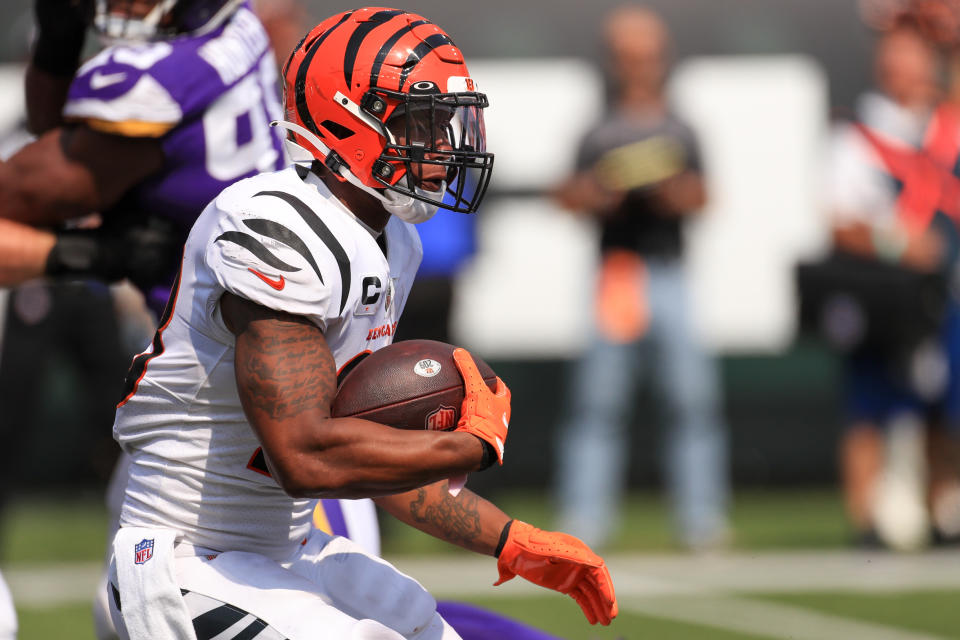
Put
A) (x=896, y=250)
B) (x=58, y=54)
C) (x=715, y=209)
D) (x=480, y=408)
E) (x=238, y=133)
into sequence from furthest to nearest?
(x=715, y=209) < (x=896, y=250) < (x=58, y=54) < (x=238, y=133) < (x=480, y=408)

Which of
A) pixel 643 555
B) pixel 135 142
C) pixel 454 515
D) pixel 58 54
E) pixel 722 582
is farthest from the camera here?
pixel 643 555

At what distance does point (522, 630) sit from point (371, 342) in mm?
704

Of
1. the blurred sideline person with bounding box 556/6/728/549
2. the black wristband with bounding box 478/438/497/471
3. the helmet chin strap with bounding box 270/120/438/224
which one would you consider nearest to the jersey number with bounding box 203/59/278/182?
the helmet chin strap with bounding box 270/120/438/224

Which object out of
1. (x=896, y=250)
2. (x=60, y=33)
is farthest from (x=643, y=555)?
(x=60, y=33)

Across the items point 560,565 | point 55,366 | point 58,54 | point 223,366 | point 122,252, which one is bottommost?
point 55,366

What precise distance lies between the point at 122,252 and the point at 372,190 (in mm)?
940

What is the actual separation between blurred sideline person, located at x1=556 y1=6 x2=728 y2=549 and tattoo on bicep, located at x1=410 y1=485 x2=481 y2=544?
150 inches

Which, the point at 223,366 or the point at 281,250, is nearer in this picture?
the point at 281,250

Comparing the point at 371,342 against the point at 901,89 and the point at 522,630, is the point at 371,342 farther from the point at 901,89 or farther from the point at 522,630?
the point at 901,89

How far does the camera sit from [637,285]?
6.86m

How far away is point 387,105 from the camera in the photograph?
2793mm

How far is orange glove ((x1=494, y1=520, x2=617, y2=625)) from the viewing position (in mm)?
2830

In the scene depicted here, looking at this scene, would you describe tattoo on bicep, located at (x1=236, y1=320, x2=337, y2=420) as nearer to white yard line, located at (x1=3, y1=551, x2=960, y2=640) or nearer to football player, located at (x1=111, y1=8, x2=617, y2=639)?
football player, located at (x1=111, y1=8, x2=617, y2=639)

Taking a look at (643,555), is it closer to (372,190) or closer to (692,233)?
(692,233)
